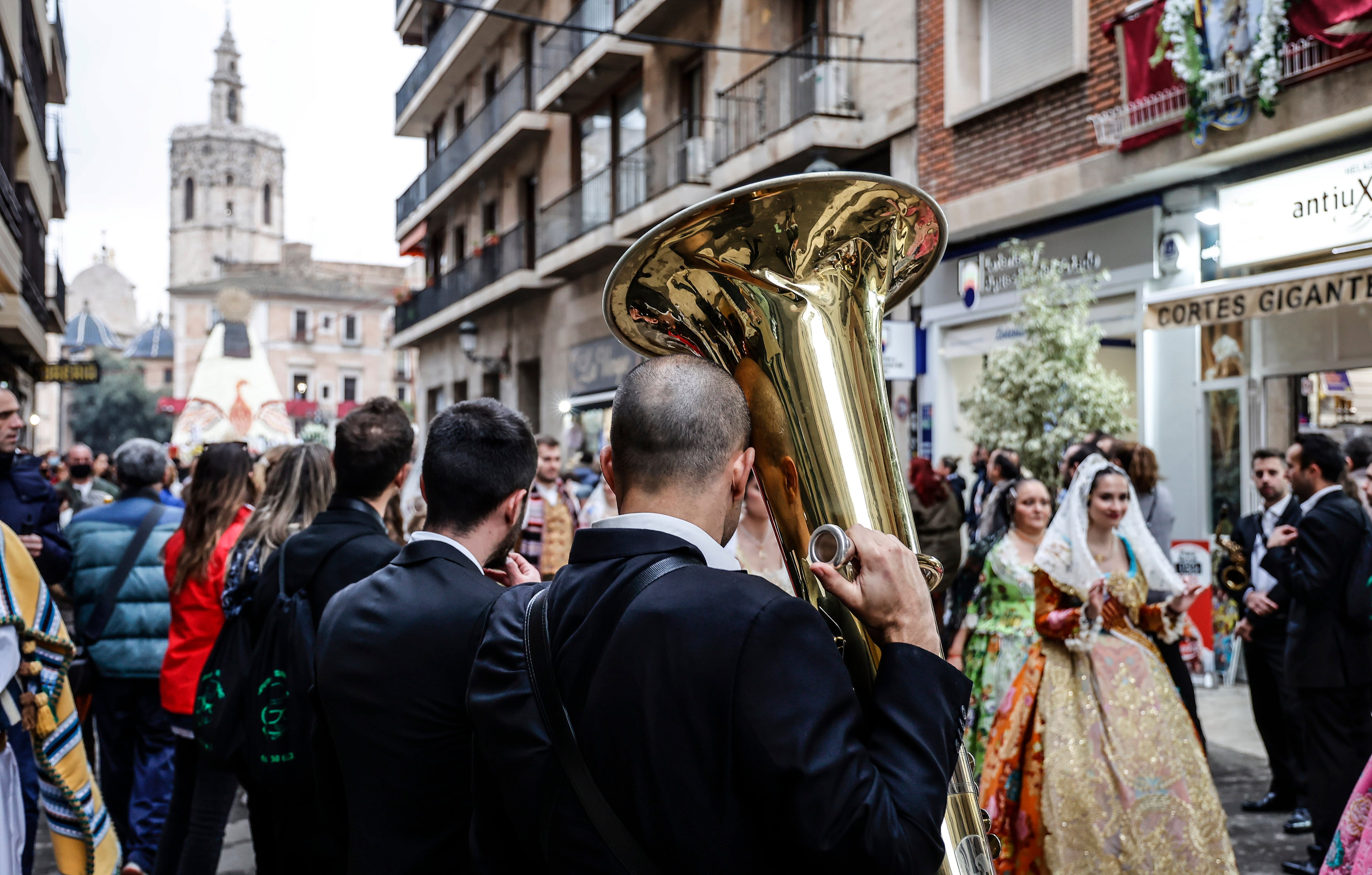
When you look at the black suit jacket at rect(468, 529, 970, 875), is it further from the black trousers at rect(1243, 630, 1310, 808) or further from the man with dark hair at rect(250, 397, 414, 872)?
the black trousers at rect(1243, 630, 1310, 808)

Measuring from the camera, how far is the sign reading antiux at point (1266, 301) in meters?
8.03

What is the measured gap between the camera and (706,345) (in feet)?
6.58

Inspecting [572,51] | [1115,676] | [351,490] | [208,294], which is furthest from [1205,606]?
[208,294]

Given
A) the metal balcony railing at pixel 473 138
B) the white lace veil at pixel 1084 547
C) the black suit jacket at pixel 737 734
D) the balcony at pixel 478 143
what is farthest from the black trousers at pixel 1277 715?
the metal balcony railing at pixel 473 138

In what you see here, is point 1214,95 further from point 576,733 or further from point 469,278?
point 469,278

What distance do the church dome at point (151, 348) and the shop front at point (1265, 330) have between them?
86.7 m

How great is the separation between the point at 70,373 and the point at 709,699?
20.8 metres

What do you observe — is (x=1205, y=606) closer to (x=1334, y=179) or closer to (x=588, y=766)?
(x=1334, y=179)

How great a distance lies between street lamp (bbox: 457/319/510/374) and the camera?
69.5 ft

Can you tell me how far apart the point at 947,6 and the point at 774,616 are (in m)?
11.6

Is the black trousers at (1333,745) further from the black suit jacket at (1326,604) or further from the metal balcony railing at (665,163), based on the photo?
the metal balcony railing at (665,163)

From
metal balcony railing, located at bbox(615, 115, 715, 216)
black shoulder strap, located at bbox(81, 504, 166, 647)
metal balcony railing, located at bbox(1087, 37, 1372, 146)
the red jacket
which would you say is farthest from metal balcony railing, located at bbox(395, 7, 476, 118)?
the red jacket

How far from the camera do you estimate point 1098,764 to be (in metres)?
4.32

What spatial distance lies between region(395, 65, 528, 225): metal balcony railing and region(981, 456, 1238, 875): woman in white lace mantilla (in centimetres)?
1755
